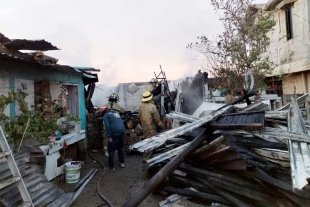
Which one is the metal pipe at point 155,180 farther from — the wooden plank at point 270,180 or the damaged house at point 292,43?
the damaged house at point 292,43

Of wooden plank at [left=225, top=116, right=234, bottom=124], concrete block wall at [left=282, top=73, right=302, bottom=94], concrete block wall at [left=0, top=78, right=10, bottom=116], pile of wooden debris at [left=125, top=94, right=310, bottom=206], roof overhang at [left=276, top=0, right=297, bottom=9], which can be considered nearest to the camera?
pile of wooden debris at [left=125, top=94, right=310, bottom=206]

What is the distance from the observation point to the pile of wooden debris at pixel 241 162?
366cm

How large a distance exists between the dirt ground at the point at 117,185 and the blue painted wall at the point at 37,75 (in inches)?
94.7

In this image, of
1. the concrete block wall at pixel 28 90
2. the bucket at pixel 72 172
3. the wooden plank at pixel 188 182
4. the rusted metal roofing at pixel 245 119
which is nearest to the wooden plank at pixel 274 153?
the rusted metal roofing at pixel 245 119

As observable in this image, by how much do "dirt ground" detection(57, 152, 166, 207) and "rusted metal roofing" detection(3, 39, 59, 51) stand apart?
3.23 meters

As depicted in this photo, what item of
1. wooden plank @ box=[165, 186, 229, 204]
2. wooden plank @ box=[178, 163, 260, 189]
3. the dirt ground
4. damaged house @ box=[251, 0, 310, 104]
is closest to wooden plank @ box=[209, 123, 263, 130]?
wooden plank @ box=[178, 163, 260, 189]

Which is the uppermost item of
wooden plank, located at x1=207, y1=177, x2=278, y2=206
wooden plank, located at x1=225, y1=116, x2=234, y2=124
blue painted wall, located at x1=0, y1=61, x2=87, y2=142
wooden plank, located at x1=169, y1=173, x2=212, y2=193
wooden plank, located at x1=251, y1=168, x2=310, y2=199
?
blue painted wall, located at x1=0, y1=61, x2=87, y2=142

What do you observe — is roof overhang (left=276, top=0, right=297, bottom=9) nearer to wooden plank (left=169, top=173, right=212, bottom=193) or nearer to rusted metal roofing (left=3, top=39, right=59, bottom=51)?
wooden plank (left=169, top=173, right=212, bottom=193)

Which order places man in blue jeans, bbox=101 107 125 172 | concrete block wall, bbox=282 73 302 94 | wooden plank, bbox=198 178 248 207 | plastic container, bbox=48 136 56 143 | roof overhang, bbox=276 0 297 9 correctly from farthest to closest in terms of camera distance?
concrete block wall, bbox=282 73 302 94 < roof overhang, bbox=276 0 297 9 < man in blue jeans, bbox=101 107 125 172 < plastic container, bbox=48 136 56 143 < wooden plank, bbox=198 178 248 207

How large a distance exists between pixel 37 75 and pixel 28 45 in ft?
6.51

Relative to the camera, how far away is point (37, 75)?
6812 mm

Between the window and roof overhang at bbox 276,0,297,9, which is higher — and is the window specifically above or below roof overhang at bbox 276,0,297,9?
below

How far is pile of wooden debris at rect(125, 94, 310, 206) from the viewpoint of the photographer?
3.66 metres

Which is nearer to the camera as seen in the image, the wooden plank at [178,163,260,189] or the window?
the wooden plank at [178,163,260,189]
